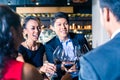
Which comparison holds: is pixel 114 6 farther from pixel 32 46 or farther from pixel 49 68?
pixel 32 46

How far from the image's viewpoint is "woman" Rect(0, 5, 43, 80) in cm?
142

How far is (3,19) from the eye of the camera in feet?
4.74

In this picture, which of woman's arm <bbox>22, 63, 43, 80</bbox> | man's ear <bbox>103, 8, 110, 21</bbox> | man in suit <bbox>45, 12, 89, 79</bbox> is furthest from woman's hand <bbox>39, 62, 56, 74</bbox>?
man's ear <bbox>103, 8, 110, 21</bbox>

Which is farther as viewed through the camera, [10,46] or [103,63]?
[10,46]

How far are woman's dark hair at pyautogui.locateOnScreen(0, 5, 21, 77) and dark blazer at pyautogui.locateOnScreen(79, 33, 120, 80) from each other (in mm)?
425

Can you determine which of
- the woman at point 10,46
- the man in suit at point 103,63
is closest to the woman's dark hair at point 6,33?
the woman at point 10,46

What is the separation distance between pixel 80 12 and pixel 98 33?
2.86m

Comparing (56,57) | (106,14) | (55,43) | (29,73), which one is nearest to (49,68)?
(56,57)

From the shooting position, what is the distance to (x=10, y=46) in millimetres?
1459

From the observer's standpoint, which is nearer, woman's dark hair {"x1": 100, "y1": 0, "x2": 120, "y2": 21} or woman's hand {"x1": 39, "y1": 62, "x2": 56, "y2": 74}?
woman's dark hair {"x1": 100, "y1": 0, "x2": 120, "y2": 21}

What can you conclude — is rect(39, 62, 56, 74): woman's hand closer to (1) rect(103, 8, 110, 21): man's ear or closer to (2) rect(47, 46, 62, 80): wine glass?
(2) rect(47, 46, 62, 80): wine glass

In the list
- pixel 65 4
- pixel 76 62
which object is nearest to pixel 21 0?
pixel 65 4

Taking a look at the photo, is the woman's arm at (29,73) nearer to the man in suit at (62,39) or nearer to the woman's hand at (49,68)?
the woman's hand at (49,68)

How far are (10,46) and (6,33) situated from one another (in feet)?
0.20
